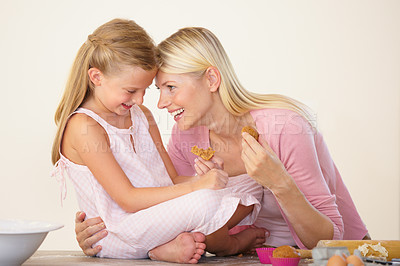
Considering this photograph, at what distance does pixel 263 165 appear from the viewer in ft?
5.94

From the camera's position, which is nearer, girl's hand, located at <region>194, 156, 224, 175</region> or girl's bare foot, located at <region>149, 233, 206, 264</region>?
girl's bare foot, located at <region>149, 233, 206, 264</region>

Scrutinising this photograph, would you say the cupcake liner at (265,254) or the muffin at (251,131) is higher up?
the muffin at (251,131)

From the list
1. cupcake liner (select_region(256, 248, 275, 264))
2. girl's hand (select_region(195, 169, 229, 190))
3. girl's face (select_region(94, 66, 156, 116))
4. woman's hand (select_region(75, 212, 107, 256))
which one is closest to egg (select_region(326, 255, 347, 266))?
cupcake liner (select_region(256, 248, 275, 264))

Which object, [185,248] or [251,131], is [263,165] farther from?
[185,248]

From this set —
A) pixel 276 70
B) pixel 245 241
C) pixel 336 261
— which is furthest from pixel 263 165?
pixel 276 70

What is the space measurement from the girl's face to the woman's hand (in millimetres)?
424

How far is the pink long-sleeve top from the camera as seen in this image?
205 cm

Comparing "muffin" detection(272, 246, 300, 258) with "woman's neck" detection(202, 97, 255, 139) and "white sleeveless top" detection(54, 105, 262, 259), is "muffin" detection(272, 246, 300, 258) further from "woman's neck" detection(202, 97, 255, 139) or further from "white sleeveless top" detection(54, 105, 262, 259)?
"woman's neck" detection(202, 97, 255, 139)

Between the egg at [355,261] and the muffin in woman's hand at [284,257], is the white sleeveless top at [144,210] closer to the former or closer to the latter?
the muffin in woman's hand at [284,257]

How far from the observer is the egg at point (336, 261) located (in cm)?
136

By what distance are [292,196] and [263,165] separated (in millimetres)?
173

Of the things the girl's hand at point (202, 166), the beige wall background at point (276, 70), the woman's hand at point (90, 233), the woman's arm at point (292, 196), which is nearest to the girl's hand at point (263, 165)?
the woman's arm at point (292, 196)

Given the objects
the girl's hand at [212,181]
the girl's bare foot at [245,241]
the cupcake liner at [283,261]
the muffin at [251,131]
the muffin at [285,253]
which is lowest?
the girl's bare foot at [245,241]

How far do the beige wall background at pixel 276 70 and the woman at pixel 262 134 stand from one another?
157 cm
